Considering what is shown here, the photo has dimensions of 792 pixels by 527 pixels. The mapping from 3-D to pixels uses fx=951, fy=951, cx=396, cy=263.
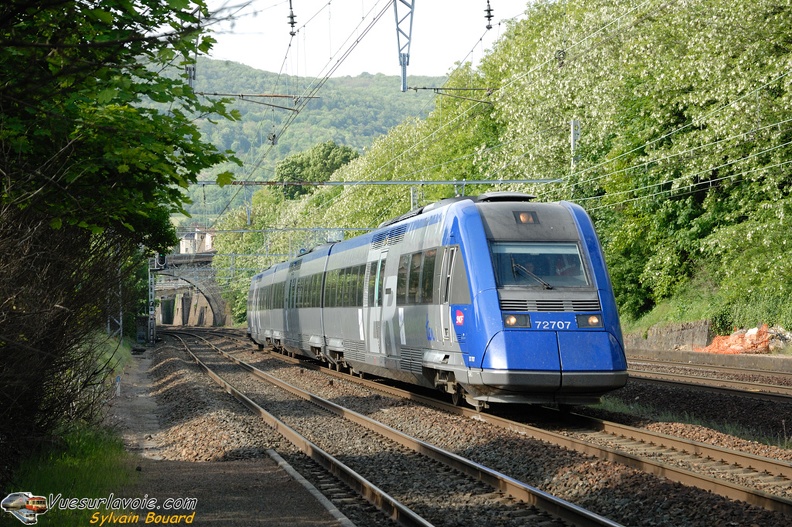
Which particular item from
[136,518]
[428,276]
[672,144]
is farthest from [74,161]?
[672,144]

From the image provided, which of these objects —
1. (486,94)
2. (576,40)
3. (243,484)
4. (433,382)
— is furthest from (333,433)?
(486,94)

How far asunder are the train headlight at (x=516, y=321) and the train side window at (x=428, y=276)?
2.35m

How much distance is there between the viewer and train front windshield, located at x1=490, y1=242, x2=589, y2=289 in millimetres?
13734

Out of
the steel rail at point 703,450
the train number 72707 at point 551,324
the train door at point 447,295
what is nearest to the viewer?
the steel rail at point 703,450

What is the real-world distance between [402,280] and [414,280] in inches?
34.8

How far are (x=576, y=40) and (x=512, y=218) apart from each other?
26.6m

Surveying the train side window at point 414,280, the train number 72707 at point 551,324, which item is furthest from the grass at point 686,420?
the train side window at point 414,280

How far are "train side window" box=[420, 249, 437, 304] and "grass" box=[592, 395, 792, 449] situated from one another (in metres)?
3.49

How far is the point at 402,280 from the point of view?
1753cm

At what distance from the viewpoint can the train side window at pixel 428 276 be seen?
1552 cm

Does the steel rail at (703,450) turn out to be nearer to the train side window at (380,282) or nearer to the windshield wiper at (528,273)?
the windshield wiper at (528,273)

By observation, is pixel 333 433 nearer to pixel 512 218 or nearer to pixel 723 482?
pixel 512 218

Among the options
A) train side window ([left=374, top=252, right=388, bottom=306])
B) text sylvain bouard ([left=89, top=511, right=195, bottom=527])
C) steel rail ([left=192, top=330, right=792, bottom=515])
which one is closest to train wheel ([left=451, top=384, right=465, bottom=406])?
steel rail ([left=192, top=330, right=792, bottom=515])

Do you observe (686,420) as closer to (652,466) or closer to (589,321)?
(589,321)
